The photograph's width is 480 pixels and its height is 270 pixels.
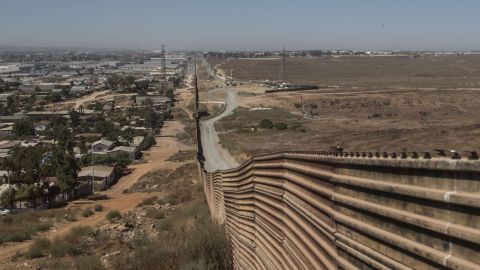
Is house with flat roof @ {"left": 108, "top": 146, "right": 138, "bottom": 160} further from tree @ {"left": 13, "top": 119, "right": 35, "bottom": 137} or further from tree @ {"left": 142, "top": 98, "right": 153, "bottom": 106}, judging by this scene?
tree @ {"left": 142, "top": 98, "right": 153, "bottom": 106}

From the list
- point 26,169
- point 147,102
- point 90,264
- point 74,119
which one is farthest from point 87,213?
point 147,102

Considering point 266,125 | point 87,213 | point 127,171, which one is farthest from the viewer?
point 266,125

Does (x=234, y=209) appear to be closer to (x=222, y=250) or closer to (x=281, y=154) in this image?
(x=222, y=250)

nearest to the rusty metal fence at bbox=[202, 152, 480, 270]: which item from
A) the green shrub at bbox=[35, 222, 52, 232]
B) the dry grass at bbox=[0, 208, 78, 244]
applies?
the dry grass at bbox=[0, 208, 78, 244]

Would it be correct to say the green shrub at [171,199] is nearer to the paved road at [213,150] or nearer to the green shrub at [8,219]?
the paved road at [213,150]

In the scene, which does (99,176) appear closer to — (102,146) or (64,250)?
(102,146)
